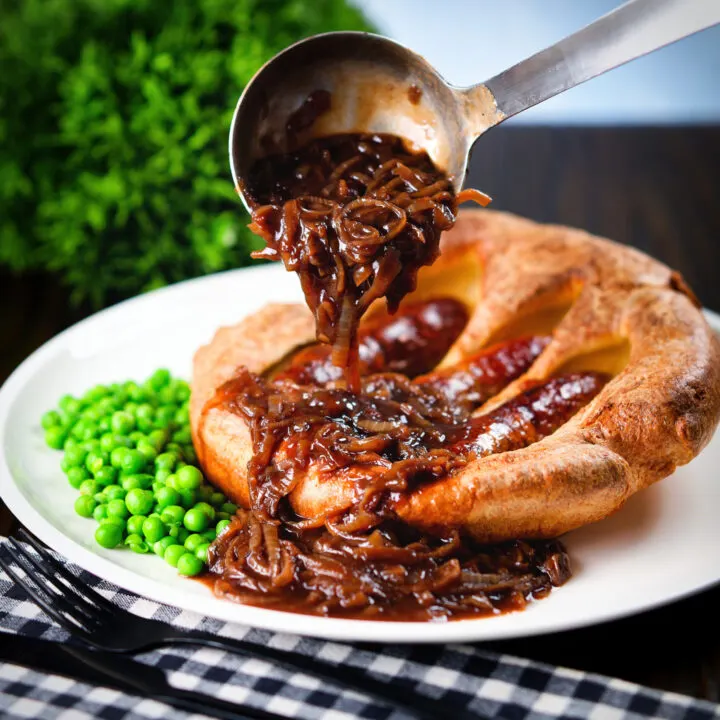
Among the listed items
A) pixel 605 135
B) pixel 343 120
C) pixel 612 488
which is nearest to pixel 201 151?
pixel 343 120

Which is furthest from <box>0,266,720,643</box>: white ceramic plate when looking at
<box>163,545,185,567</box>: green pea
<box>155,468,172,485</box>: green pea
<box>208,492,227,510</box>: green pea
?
<box>208,492,227,510</box>: green pea

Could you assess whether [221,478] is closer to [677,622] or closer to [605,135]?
[677,622]

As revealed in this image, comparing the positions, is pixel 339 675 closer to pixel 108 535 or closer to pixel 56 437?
pixel 108 535

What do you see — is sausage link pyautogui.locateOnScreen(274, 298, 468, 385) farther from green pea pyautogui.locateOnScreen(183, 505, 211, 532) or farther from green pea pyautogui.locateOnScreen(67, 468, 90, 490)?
green pea pyautogui.locateOnScreen(67, 468, 90, 490)

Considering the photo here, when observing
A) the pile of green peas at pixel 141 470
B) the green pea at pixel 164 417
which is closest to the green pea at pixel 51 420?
the pile of green peas at pixel 141 470

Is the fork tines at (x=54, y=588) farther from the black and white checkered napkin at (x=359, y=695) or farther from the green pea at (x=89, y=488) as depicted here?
the green pea at (x=89, y=488)

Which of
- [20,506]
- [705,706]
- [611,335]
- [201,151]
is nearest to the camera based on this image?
[705,706]
